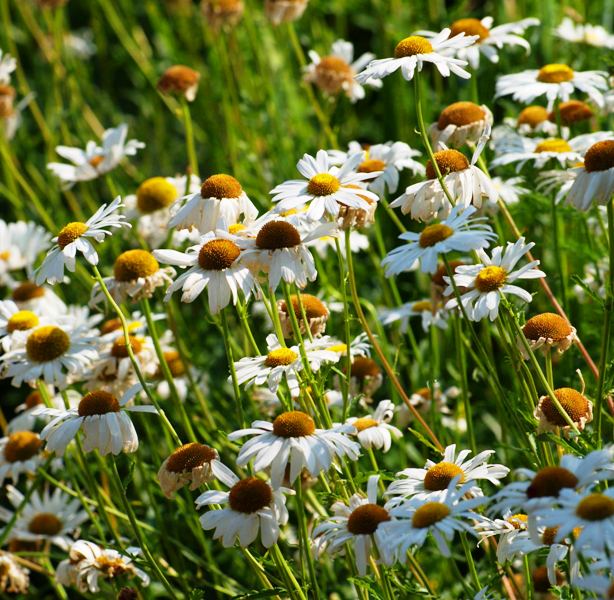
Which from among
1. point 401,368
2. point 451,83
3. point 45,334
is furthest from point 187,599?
point 451,83

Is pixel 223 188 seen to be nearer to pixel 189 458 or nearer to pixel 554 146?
pixel 189 458

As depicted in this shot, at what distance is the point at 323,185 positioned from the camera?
196 cm

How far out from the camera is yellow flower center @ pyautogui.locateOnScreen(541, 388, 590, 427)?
1.81m

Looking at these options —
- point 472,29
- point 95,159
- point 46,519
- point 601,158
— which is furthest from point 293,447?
point 95,159

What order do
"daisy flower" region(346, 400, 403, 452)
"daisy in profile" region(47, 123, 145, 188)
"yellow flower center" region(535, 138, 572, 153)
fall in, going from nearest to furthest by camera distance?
"daisy flower" region(346, 400, 403, 452) → "yellow flower center" region(535, 138, 572, 153) → "daisy in profile" region(47, 123, 145, 188)

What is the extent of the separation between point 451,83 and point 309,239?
1.88 m

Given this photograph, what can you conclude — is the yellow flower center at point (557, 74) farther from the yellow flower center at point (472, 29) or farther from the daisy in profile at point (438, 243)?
the daisy in profile at point (438, 243)

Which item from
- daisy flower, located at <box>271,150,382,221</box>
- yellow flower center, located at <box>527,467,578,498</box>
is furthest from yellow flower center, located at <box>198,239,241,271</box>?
yellow flower center, located at <box>527,467,578,498</box>

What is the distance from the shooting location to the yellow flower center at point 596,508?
4.19 ft

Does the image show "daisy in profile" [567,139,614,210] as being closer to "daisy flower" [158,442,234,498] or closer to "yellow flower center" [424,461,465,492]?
"yellow flower center" [424,461,465,492]

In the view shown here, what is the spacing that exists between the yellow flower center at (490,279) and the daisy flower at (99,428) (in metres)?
0.68

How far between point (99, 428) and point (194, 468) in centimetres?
24

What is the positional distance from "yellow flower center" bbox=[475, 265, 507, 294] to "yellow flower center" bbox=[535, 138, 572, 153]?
2.33ft

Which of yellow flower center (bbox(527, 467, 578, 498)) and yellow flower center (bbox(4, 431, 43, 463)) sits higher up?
yellow flower center (bbox(527, 467, 578, 498))
